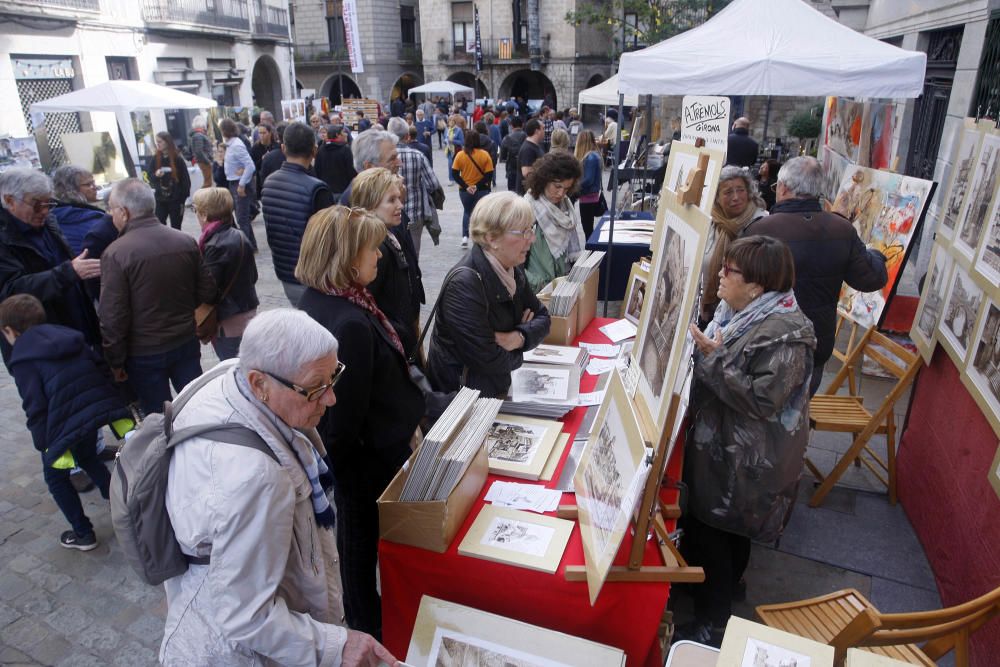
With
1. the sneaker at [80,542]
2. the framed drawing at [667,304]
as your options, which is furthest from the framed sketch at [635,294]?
the sneaker at [80,542]

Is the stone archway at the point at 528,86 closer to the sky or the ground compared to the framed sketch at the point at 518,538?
closer to the sky

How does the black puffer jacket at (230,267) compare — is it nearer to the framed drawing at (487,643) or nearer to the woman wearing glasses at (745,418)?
the framed drawing at (487,643)

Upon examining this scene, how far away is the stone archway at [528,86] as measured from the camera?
36781mm

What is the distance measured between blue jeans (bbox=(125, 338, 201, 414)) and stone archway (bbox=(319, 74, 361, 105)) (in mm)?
37865

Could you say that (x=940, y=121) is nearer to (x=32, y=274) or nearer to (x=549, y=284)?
(x=549, y=284)

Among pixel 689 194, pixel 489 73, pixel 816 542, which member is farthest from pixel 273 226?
pixel 489 73

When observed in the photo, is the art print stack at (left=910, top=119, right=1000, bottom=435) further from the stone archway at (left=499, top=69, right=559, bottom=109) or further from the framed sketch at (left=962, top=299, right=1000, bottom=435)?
the stone archway at (left=499, top=69, right=559, bottom=109)

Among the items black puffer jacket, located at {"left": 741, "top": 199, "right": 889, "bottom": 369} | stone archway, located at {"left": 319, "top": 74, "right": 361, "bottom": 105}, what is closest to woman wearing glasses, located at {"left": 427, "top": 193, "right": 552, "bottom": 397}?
black puffer jacket, located at {"left": 741, "top": 199, "right": 889, "bottom": 369}

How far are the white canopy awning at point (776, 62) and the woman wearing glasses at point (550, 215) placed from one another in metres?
0.87

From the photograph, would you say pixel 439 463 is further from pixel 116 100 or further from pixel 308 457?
pixel 116 100

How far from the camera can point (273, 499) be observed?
150cm

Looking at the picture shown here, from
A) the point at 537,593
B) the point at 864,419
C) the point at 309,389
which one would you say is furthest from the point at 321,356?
the point at 864,419

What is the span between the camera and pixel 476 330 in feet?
8.92

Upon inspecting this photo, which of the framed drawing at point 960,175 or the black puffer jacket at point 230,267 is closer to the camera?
the framed drawing at point 960,175
